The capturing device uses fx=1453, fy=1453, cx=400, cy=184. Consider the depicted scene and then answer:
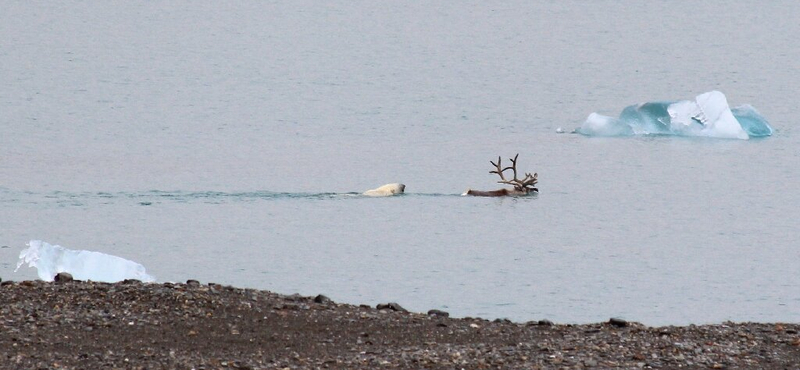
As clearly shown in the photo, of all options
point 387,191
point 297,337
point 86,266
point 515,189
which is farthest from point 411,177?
point 297,337

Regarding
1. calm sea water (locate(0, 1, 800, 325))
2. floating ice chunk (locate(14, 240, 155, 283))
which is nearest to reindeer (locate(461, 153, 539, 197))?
calm sea water (locate(0, 1, 800, 325))

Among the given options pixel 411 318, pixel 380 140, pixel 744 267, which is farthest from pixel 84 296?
pixel 380 140

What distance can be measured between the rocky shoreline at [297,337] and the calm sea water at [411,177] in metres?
3.57

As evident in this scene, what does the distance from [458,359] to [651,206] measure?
14.6 metres

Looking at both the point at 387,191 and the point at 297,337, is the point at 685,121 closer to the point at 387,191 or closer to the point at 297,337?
the point at 387,191

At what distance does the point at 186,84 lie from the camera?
4894 centimetres

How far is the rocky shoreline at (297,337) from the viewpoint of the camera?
10312 mm

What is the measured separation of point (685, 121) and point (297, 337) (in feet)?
79.1

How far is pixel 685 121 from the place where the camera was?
3384cm

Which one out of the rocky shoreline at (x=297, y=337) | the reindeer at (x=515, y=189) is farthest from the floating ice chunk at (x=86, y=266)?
the reindeer at (x=515, y=189)

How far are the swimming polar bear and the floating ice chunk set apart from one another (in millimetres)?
9276

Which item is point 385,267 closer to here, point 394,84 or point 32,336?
point 32,336

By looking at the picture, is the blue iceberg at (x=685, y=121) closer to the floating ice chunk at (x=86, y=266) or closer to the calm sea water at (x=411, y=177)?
the calm sea water at (x=411, y=177)

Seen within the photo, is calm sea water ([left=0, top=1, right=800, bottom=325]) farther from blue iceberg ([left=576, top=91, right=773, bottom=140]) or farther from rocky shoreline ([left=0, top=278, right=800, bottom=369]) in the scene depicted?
rocky shoreline ([left=0, top=278, right=800, bottom=369])
